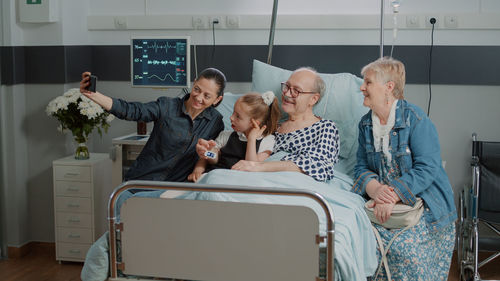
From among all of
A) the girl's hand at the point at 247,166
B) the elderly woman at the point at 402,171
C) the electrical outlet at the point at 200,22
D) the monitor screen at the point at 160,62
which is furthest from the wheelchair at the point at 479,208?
the electrical outlet at the point at 200,22

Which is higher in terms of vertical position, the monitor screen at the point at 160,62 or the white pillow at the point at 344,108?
the monitor screen at the point at 160,62

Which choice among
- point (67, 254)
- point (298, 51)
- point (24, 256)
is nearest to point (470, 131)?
point (298, 51)

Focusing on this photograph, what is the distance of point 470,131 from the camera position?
3896mm

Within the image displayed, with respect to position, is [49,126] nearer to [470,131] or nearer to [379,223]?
[379,223]

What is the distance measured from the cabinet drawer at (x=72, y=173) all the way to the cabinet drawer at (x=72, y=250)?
46 cm

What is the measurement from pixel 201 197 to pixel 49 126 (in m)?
2.35

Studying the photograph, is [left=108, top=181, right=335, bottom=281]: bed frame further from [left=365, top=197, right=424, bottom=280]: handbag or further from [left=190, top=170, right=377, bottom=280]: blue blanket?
[left=365, top=197, right=424, bottom=280]: handbag

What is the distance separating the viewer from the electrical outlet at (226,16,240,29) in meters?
4.06

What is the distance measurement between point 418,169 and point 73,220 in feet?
7.76

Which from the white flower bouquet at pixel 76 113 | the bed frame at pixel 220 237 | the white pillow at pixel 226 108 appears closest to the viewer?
the bed frame at pixel 220 237

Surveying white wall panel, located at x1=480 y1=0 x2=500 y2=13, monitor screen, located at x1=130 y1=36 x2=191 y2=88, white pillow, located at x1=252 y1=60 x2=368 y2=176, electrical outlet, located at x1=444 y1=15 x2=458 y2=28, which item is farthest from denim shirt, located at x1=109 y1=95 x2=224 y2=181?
white wall panel, located at x1=480 y1=0 x2=500 y2=13

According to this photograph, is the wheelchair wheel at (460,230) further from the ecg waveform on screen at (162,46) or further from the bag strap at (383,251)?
the ecg waveform on screen at (162,46)

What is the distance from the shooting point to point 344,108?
10.4 feet

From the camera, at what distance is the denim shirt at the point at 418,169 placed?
8.68 ft
